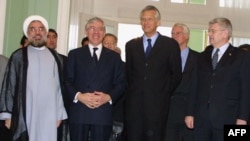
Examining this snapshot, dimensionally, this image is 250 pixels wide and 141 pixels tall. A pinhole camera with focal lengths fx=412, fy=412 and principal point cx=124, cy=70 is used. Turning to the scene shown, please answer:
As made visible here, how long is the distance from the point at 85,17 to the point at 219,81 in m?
3.18

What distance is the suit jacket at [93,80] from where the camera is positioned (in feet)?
11.9

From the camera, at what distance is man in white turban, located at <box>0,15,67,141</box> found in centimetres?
353

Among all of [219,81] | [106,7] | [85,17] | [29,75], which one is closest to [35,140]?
[29,75]

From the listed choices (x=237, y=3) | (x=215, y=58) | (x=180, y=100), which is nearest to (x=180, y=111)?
(x=180, y=100)

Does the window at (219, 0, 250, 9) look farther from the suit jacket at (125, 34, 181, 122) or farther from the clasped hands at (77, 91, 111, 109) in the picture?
the clasped hands at (77, 91, 111, 109)

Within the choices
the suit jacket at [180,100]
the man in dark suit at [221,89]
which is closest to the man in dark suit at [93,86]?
the suit jacket at [180,100]

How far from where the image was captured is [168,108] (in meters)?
3.77

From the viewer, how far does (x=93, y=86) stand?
144 inches

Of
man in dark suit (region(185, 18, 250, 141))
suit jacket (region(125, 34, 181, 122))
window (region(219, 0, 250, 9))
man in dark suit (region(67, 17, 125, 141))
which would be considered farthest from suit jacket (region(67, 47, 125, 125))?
window (region(219, 0, 250, 9))

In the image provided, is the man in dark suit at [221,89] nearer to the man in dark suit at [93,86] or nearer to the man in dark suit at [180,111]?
the man in dark suit at [180,111]

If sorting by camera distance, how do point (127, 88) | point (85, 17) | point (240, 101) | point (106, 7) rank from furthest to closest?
point (106, 7), point (85, 17), point (127, 88), point (240, 101)

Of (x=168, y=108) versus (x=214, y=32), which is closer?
(x=214, y=32)

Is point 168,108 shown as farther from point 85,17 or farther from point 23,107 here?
point 85,17

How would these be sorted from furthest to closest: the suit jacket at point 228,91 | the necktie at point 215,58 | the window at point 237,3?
the window at point 237,3, the necktie at point 215,58, the suit jacket at point 228,91
